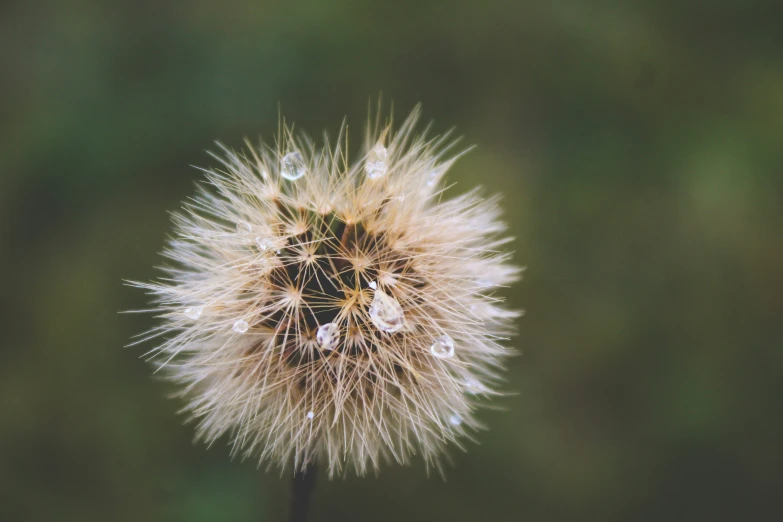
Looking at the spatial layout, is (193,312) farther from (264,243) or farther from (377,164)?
(377,164)

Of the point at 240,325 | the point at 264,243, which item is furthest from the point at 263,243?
the point at 240,325

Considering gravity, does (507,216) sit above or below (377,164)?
above

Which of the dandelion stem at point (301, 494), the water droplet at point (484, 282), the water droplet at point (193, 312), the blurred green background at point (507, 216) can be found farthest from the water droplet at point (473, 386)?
the blurred green background at point (507, 216)

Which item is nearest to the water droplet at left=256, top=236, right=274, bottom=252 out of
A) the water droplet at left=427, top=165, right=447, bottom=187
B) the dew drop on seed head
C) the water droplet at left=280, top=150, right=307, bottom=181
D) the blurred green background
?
the dew drop on seed head

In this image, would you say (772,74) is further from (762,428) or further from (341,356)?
(341,356)

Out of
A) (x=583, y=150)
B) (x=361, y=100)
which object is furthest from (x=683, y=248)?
(x=361, y=100)

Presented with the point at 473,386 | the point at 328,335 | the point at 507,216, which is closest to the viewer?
the point at 328,335
